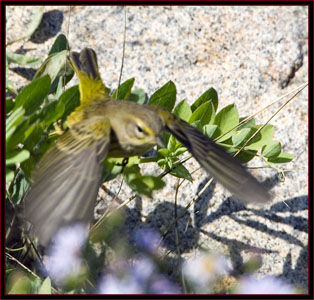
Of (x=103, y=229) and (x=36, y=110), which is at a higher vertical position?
(x=36, y=110)

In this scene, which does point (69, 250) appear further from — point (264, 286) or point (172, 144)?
point (264, 286)

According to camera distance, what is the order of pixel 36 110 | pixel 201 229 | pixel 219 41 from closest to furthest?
pixel 36 110 → pixel 201 229 → pixel 219 41

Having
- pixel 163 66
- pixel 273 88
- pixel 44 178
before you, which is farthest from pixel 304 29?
pixel 44 178

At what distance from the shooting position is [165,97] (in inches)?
117

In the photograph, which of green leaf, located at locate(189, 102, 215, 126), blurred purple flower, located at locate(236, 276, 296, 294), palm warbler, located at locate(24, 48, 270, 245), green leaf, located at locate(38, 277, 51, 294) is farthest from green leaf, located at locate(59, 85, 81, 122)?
blurred purple flower, located at locate(236, 276, 296, 294)

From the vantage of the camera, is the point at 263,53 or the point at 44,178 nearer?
the point at 44,178

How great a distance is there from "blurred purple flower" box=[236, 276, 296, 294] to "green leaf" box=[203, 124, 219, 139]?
672mm

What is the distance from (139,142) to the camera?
106 inches

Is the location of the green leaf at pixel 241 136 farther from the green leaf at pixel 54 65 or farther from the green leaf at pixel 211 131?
the green leaf at pixel 54 65

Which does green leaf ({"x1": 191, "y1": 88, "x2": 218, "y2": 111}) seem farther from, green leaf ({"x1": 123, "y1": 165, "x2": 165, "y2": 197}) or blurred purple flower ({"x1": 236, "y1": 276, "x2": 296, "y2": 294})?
blurred purple flower ({"x1": 236, "y1": 276, "x2": 296, "y2": 294})

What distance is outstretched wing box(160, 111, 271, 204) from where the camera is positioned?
2.55 meters

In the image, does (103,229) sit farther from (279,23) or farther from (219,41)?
(279,23)

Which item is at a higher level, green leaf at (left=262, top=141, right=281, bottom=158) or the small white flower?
green leaf at (left=262, top=141, right=281, bottom=158)

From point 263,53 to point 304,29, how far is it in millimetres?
315
